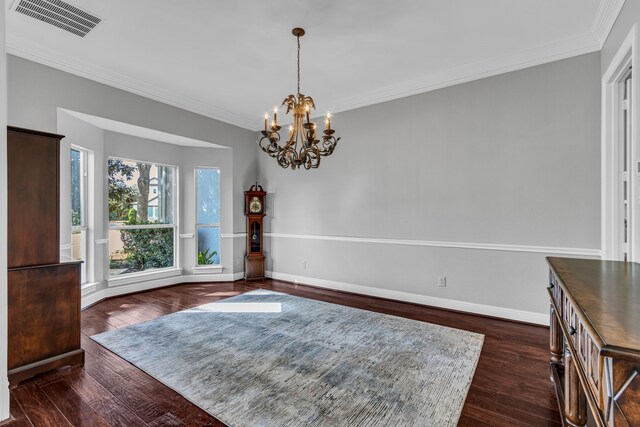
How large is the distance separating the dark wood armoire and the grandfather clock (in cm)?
312

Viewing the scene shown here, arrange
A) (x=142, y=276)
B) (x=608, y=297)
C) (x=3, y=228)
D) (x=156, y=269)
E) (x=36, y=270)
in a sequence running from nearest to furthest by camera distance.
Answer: (x=608, y=297), (x=3, y=228), (x=36, y=270), (x=142, y=276), (x=156, y=269)

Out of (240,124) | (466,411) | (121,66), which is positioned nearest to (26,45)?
(121,66)

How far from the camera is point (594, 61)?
10.1 feet

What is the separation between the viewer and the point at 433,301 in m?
4.03

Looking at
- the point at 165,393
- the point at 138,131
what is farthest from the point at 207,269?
the point at 165,393

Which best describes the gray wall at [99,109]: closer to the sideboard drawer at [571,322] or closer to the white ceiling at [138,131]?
the white ceiling at [138,131]

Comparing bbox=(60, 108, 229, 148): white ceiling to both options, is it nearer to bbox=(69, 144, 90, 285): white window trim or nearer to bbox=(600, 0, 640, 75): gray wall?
bbox=(69, 144, 90, 285): white window trim

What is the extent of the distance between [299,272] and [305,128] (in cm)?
322

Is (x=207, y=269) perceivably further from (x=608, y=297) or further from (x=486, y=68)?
(x=608, y=297)

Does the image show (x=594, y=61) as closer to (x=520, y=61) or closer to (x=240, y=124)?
(x=520, y=61)

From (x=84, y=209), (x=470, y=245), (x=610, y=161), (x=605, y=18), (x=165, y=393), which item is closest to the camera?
(x=165, y=393)

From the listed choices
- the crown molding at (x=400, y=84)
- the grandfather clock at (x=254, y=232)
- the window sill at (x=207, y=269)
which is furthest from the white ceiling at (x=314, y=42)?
the window sill at (x=207, y=269)

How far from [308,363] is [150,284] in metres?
3.64

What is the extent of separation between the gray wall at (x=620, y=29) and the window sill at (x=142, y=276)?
617 cm
